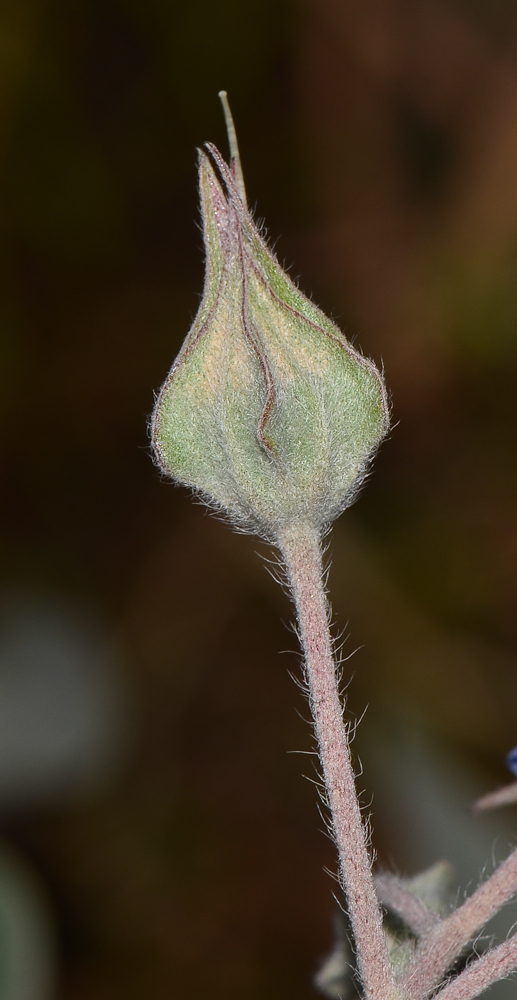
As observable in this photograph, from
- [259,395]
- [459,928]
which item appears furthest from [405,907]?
[259,395]

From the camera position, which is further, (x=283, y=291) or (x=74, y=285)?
(x=74, y=285)

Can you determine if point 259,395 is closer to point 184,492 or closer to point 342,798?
point 342,798

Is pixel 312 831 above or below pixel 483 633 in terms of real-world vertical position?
below

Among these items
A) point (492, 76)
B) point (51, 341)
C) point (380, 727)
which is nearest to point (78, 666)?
point (380, 727)

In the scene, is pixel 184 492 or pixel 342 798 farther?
pixel 184 492

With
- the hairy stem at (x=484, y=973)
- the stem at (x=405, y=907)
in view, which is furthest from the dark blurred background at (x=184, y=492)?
the hairy stem at (x=484, y=973)

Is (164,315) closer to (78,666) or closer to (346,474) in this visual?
(78,666)

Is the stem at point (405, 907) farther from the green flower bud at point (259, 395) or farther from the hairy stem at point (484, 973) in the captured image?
the green flower bud at point (259, 395)
